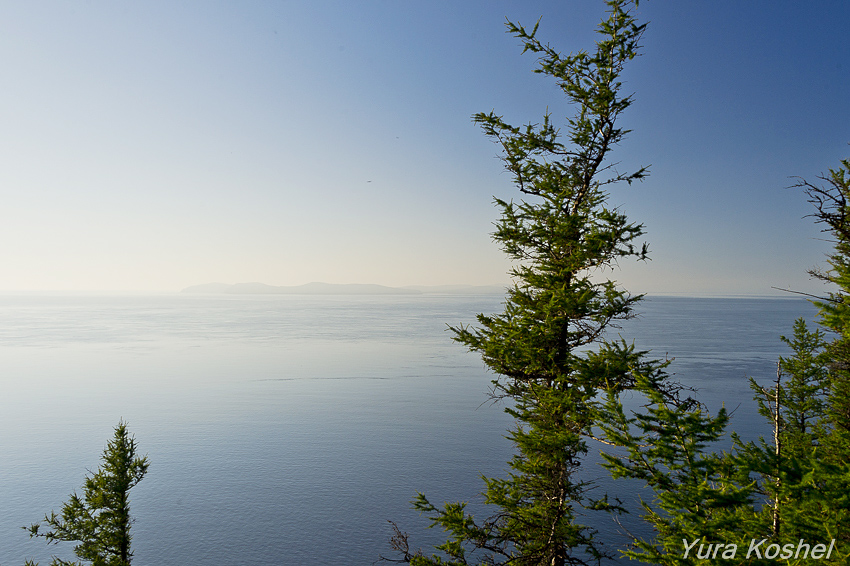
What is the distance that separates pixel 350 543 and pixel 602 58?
44580mm

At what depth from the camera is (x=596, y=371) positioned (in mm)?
10102

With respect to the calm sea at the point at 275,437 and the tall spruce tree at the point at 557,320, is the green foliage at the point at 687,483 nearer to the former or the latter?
the tall spruce tree at the point at 557,320

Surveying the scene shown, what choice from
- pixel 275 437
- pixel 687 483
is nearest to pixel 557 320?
pixel 687 483

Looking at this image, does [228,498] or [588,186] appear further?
[228,498]

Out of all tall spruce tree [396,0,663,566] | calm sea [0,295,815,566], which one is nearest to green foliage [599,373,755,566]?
tall spruce tree [396,0,663,566]

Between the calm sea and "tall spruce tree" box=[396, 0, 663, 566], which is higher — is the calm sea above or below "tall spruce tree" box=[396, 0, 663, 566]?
below

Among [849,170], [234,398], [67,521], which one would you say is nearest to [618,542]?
[849,170]

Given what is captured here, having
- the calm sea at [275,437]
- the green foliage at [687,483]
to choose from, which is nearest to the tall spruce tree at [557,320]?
the green foliage at [687,483]

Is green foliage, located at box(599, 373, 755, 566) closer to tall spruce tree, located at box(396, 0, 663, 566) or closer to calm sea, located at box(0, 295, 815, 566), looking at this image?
tall spruce tree, located at box(396, 0, 663, 566)

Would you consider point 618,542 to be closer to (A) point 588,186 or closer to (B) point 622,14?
(A) point 588,186

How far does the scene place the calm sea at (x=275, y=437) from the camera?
45.2 m

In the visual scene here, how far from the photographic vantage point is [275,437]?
217 ft

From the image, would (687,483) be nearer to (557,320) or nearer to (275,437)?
(557,320)

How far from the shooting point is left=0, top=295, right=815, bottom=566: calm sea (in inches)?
1781
